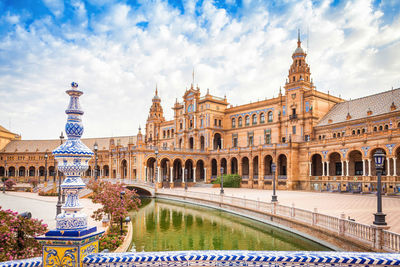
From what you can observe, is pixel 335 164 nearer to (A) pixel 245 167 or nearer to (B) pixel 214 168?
(A) pixel 245 167

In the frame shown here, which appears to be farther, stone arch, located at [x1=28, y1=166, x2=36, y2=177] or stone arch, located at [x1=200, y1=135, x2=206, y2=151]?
stone arch, located at [x1=28, y1=166, x2=36, y2=177]

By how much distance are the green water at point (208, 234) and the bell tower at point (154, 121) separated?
50957mm

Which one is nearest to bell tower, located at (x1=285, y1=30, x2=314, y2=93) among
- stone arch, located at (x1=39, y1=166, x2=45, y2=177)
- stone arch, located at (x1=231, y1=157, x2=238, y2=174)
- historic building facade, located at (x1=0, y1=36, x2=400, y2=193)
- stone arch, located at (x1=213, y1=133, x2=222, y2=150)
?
historic building facade, located at (x1=0, y1=36, x2=400, y2=193)

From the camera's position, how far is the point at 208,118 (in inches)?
2309

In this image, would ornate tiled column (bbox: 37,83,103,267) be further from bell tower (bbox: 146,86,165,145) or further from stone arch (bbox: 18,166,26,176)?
stone arch (bbox: 18,166,26,176)

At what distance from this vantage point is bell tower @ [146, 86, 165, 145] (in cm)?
7625

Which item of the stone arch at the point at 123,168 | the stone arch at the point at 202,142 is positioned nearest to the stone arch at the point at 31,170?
the stone arch at the point at 123,168

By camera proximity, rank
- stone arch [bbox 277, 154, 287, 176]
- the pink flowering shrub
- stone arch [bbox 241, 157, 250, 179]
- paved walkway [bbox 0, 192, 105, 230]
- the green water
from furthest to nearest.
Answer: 1. stone arch [bbox 241, 157, 250, 179]
2. stone arch [bbox 277, 154, 287, 176]
3. paved walkway [bbox 0, 192, 105, 230]
4. the green water
5. the pink flowering shrub

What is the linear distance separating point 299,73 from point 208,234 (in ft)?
120

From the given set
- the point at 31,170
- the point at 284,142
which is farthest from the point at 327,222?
the point at 31,170

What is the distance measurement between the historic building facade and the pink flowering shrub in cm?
2343

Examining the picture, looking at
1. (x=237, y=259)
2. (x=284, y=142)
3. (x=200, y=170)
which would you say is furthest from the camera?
(x=200, y=170)

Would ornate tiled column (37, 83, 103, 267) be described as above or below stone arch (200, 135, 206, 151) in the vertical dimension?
below

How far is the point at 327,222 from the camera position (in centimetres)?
1391
